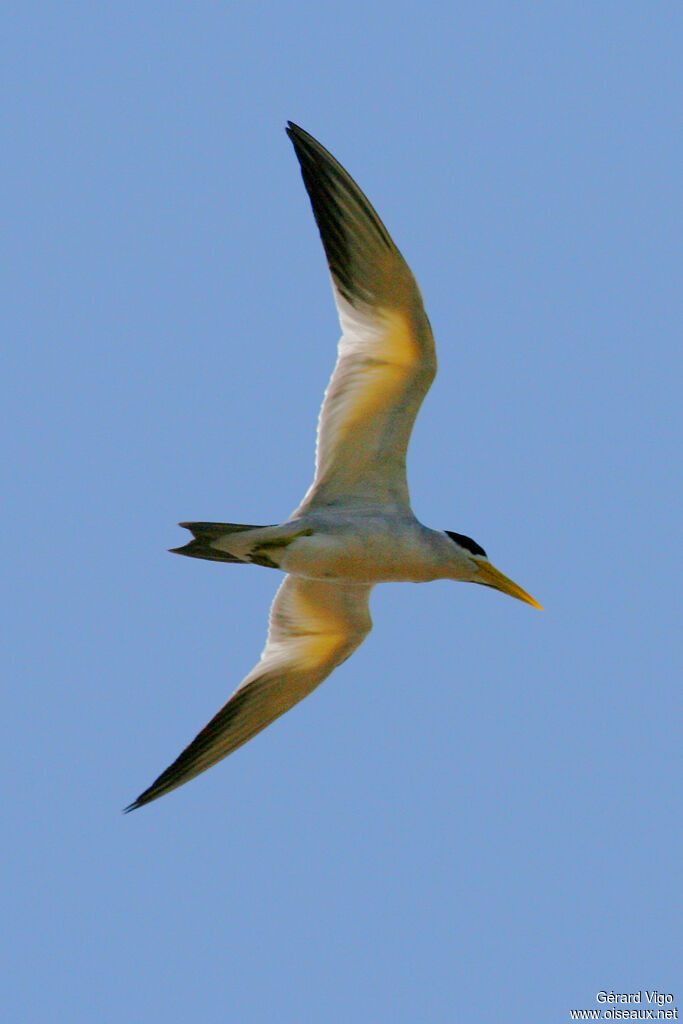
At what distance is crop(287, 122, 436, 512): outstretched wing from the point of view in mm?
8695

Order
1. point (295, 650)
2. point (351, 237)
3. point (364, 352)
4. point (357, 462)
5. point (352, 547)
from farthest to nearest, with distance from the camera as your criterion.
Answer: point (295, 650) < point (357, 462) < point (352, 547) < point (364, 352) < point (351, 237)

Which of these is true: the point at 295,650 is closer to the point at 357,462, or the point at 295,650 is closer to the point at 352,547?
the point at 352,547

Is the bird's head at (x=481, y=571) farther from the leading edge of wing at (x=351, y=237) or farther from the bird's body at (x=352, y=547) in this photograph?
the leading edge of wing at (x=351, y=237)

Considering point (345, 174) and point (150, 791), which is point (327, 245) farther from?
point (150, 791)

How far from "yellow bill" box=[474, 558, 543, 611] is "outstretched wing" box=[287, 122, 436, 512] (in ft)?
2.19

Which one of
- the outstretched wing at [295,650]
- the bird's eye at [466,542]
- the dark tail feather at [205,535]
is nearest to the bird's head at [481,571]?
the bird's eye at [466,542]

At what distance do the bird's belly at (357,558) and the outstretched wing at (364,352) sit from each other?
0.33m

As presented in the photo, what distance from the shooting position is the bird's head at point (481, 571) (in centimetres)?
959

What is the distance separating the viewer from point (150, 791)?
975 centimetres

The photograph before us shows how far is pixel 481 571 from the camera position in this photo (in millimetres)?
9734

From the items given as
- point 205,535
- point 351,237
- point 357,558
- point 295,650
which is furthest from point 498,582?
point 351,237

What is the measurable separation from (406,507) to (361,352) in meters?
1.06

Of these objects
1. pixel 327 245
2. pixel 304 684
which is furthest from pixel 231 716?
pixel 327 245

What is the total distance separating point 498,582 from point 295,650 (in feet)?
5.14
